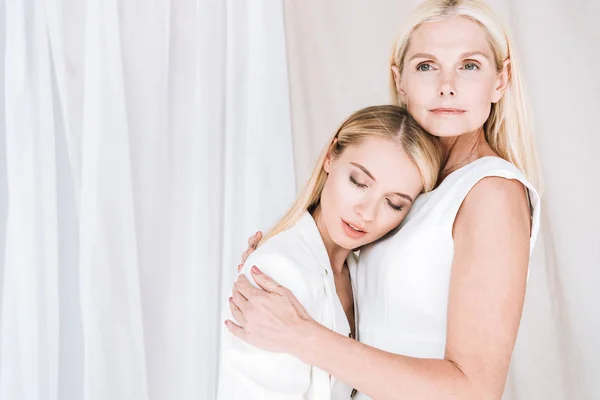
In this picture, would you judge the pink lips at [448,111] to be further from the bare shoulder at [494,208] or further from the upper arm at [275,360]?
the upper arm at [275,360]

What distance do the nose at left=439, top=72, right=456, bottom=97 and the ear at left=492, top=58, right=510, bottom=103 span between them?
0.10 metres

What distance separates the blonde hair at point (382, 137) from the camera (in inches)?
58.1

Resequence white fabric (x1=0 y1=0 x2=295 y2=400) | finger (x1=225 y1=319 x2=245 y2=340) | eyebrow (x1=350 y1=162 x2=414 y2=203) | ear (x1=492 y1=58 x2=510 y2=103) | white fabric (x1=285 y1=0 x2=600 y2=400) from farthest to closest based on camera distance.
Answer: white fabric (x1=285 y1=0 x2=600 y2=400) < white fabric (x1=0 y1=0 x2=295 y2=400) < ear (x1=492 y1=58 x2=510 y2=103) < eyebrow (x1=350 y1=162 x2=414 y2=203) < finger (x1=225 y1=319 x2=245 y2=340)

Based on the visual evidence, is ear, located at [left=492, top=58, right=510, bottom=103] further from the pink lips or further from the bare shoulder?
the bare shoulder

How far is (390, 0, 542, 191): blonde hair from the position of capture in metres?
1.54

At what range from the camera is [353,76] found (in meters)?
2.59

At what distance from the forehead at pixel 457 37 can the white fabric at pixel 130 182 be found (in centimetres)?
79

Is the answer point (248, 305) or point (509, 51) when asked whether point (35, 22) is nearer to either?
point (248, 305)

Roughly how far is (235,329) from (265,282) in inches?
4.1

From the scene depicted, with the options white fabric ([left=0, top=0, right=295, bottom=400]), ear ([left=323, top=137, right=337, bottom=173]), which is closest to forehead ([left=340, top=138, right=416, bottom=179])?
ear ([left=323, top=137, right=337, bottom=173])

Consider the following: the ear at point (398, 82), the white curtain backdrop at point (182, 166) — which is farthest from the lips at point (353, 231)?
the white curtain backdrop at point (182, 166)

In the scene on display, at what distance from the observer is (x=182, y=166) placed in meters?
2.12

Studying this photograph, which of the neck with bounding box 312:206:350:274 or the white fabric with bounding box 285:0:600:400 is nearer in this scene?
the neck with bounding box 312:206:350:274

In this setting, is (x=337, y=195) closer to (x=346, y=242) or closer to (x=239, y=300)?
(x=346, y=242)
